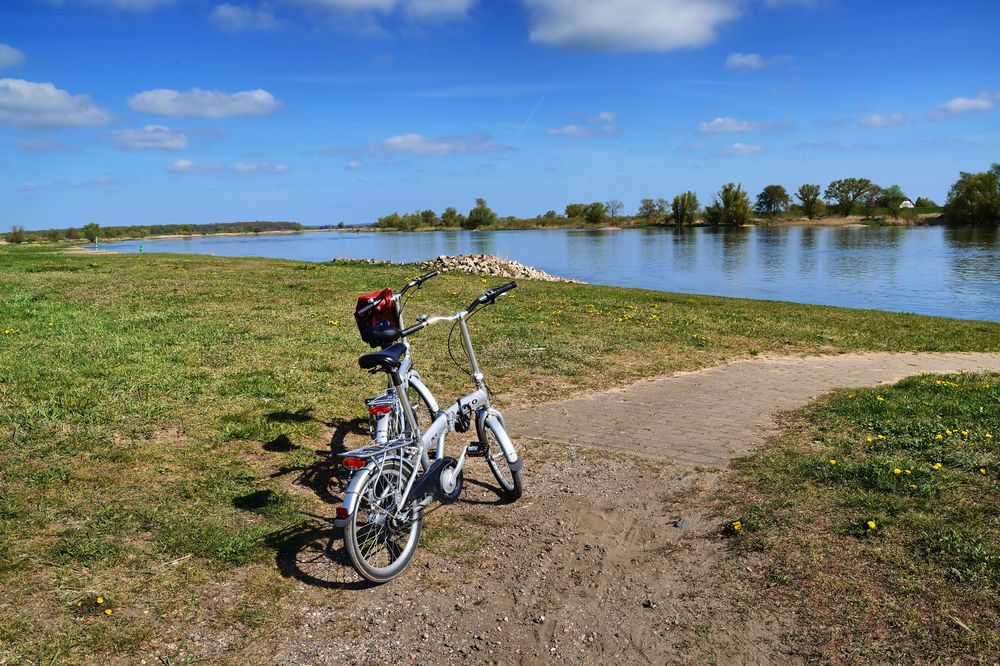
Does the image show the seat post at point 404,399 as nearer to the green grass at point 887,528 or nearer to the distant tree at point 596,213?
the green grass at point 887,528

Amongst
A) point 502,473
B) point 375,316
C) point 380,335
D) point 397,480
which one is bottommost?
point 502,473

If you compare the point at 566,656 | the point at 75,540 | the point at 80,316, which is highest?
the point at 80,316

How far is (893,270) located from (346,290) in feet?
106

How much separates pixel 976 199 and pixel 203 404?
101037mm

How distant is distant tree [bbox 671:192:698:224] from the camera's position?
112 meters

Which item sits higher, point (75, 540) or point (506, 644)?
point (75, 540)

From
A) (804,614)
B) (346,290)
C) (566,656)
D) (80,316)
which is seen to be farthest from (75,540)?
(346,290)

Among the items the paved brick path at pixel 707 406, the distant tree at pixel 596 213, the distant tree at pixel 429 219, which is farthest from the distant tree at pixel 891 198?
the paved brick path at pixel 707 406

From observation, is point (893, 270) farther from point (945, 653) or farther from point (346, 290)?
point (945, 653)

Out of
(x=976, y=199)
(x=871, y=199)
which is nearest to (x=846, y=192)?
(x=871, y=199)

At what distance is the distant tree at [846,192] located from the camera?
110000mm

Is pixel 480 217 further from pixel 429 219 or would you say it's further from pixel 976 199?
pixel 976 199

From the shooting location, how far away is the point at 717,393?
859 centimetres

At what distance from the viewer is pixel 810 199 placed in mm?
113625
